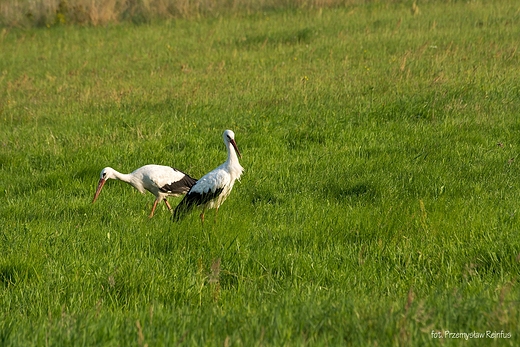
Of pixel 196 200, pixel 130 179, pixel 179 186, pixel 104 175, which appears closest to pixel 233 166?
pixel 196 200

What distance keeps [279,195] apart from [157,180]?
143 centimetres

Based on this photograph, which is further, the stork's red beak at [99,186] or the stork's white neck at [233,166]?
the stork's red beak at [99,186]

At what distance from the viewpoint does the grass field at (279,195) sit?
372 cm

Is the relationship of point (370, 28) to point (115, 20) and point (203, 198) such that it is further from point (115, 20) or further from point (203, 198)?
point (203, 198)

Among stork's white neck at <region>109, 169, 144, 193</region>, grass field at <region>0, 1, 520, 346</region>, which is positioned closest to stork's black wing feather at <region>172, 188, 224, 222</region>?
grass field at <region>0, 1, 520, 346</region>

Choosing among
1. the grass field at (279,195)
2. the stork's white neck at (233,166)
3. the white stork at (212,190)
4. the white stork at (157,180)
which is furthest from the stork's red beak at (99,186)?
the stork's white neck at (233,166)

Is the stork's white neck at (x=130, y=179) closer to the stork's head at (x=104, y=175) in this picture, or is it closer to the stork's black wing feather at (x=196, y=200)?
the stork's head at (x=104, y=175)

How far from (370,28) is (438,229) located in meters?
12.6

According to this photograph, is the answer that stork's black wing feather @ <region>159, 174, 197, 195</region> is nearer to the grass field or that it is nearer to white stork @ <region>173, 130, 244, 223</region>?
the grass field

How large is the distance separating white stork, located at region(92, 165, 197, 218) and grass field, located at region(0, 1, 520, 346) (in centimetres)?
22

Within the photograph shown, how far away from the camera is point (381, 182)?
714 cm

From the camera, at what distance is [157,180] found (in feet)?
25.3

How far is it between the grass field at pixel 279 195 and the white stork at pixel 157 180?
8.7 inches

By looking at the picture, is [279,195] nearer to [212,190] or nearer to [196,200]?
[212,190]
